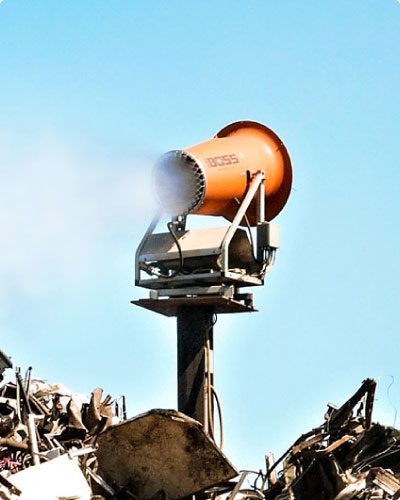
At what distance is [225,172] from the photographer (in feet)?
26.8

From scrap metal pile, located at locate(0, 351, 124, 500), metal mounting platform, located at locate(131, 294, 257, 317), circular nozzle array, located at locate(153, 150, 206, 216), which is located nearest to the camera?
scrap metal pile, located at locate(0, 351, 124, 500)

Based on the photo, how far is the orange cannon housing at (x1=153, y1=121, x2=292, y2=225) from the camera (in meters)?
7.96

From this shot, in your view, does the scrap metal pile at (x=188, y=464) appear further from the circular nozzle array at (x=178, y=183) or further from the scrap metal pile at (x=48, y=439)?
the circular nozzle array at (x=178, y=183)

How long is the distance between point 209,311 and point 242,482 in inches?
66.1

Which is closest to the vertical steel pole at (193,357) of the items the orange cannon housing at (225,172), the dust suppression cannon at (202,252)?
the dust suppression cannon at (202,252)

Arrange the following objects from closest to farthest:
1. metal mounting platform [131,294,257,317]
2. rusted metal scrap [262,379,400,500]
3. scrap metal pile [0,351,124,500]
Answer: scrap metal pile [0,351,124,500]
rusted metal scrap [262,379,400,500]
metal mounting platform [131,294,257,317]

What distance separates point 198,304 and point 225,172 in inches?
46.3

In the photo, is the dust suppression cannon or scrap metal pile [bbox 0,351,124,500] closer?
scrap metal pile [bbox 0,351,124,500]

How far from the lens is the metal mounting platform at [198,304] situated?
7727 millimetres

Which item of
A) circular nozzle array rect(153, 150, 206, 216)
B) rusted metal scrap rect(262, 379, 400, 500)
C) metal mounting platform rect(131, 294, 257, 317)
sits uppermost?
circular nozzle array rect(153, 150, 206, 216)

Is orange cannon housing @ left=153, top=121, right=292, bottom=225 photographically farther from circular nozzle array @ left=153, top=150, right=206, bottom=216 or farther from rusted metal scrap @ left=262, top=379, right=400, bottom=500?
rusted metal scrap @ left=262, top=379, right=400, bottom=500

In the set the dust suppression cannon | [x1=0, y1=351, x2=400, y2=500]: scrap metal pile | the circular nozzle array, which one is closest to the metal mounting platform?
the dust suppression cannon

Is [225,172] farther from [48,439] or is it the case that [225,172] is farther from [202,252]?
[48,439]

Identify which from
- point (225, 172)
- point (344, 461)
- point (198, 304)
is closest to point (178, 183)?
point (225, 172)
